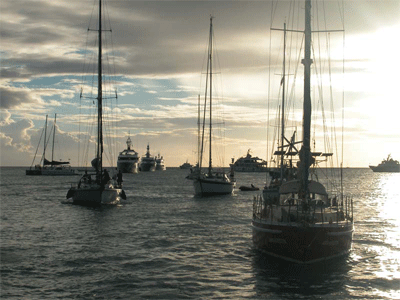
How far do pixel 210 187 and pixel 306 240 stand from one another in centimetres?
4546

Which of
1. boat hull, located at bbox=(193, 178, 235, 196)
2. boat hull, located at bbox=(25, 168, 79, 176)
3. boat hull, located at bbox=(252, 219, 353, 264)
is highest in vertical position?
boat hull, located at bbox=(25, 168, 79, 176)

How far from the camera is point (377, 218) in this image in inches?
1836

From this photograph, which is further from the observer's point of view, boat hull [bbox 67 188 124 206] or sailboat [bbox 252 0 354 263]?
boat hull [bbox 67 188 124 206]

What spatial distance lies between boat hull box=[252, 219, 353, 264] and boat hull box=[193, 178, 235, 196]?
42912 millimetres

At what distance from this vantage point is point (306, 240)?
21.9 meters

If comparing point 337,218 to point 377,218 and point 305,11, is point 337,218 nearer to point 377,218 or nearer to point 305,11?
point 305,11

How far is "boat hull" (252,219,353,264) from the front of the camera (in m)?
21.9

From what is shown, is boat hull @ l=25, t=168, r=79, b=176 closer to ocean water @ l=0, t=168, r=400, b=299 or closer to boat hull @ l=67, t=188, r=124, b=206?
boat hull @ l=67, t=188, r=124, b=206

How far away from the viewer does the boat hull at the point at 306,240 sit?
2191cm

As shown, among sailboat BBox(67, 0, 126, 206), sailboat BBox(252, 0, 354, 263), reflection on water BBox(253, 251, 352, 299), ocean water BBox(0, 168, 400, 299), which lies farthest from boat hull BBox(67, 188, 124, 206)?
reflection on water BBox(253, 251, 352, 299)

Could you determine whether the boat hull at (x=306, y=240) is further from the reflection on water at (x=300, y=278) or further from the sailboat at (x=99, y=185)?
the sailboat at (x=99, y=185)

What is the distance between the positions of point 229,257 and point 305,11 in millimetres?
12944

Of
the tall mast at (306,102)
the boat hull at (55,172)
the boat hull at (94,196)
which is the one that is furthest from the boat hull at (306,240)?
the boat hull at (55,172)

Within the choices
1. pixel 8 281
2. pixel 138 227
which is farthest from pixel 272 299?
pixel 138 227
